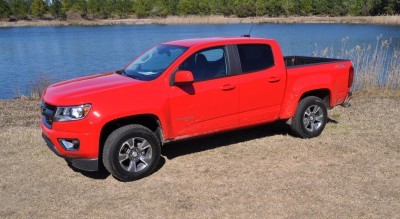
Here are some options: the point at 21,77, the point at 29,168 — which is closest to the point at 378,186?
the point at 29,168

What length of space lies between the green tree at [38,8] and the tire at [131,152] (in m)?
82.1

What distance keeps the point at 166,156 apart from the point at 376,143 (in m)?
3.68

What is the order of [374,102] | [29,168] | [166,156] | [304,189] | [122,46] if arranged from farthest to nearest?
[122,46]
[374,102]
[166,156]
[29,168]
[304,189]

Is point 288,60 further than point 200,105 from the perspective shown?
Yes

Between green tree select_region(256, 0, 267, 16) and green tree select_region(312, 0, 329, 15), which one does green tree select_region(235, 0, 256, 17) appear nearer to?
green tree select_region(256, 0, 267, 16)

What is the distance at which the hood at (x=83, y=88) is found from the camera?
5.44 m

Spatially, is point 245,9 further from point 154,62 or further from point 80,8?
point 154,62

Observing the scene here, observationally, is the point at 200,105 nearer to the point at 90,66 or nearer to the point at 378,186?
the point at 378,186

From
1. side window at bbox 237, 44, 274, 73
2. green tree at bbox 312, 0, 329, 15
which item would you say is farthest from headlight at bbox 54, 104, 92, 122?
green tree at bbox 312, 0, 329, 15

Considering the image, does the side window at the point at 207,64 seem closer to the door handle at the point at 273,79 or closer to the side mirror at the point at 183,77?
the side mirror at the point at 183,77

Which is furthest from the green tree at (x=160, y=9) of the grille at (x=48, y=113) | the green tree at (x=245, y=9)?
the grille at (x=48, y=113)

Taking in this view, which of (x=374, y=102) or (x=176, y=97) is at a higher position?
(x=176, y=97)

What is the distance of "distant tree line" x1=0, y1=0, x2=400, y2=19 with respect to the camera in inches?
2734

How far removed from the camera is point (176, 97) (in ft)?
19.4
